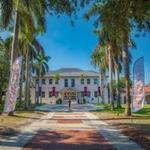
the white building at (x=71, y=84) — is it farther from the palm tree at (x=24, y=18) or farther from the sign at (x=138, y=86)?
the sign at (x=138, y=86)

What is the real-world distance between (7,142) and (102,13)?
7.29 meters

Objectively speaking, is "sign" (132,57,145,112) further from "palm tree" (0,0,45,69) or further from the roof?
the roof

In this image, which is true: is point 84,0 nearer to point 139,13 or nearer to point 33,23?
point 139,13

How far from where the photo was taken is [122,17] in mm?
18234

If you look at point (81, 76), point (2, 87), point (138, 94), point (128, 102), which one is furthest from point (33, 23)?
point (81, 76)

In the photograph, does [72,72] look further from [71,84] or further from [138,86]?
[138,86]

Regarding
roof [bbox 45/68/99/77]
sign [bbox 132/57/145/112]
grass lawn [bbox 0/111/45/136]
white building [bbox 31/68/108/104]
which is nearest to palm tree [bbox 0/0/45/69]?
grass lawn [bbox 0/111/45/136]

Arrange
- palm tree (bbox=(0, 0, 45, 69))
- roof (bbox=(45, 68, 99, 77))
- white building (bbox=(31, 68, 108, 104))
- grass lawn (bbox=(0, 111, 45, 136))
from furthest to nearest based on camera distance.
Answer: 1. roof (bbox=(45, 68, 99, 77))
2. white building (bbox=(31, 68, 108, 104))
3. palm tree (bbox=(0, 0, 45, 69))
4. grass lawn (bbox=(0, 111, 45, 136))

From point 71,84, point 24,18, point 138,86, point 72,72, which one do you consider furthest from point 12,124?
point 72,72

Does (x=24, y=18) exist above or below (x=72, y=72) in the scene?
below

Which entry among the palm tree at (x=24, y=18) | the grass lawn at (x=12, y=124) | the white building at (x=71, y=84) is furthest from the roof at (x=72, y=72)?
the grass lawn at (x=12, y=124)

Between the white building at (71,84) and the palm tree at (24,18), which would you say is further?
the white building at (71,84)

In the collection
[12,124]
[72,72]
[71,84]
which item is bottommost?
[12,124]

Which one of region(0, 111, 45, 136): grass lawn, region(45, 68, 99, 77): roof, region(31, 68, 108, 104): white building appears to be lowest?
region(0, 111, 45, 136): grass lawn
